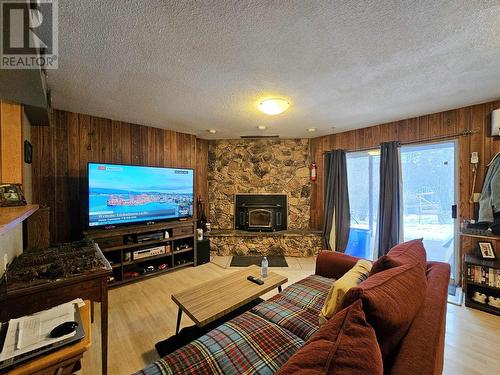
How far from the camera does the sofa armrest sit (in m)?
2.09

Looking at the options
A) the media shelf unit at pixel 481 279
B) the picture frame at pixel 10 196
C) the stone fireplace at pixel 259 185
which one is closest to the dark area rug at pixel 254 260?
the stone fireplace at pixel 259 185

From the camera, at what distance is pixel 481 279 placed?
230 cm

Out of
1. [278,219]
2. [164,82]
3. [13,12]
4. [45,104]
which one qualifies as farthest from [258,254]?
[13,12]

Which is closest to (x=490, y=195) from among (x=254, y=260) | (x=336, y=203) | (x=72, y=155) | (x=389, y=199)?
(x=389, y=199)

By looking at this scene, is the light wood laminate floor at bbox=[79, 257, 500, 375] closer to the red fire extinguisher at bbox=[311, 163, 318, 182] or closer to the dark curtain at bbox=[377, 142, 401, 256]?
the dark curtain at bbox=[377, 142, 401, 256]

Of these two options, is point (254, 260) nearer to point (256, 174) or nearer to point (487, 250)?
point (256, 174)

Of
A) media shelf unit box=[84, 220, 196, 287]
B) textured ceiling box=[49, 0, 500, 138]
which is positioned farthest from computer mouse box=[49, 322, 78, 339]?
media shelf unit box=[84, 220, 196, 287]

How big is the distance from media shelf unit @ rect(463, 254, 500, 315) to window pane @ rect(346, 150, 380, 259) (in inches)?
50.8

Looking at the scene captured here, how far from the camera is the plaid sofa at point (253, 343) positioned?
105 centimetres

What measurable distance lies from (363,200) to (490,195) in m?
1.59

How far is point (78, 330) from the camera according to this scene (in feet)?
3.36

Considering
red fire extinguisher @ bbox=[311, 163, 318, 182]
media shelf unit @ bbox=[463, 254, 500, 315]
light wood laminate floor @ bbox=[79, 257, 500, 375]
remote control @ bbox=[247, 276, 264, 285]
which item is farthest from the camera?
red fire extinguisher @ bbox=[311, 163, 318, 182]

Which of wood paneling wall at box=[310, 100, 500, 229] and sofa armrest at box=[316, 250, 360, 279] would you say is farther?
wood paneling wall at box=[310, 100, 500, 229]

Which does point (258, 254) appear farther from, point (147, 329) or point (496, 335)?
point (496, 335)
